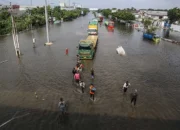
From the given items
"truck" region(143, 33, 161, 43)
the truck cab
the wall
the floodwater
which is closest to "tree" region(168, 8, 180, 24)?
the wall

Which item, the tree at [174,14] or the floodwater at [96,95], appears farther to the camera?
the tree at [174,14]

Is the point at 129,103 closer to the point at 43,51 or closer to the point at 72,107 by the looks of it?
the point at 72,107

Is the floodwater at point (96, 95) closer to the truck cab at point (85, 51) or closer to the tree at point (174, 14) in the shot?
the truck cab at point (85, 51)

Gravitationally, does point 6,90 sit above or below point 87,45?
below

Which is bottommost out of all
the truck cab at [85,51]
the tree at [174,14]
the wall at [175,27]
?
the truck cab at [85,51]

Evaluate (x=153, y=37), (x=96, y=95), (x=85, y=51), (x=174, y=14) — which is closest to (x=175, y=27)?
(x=174, y=14)

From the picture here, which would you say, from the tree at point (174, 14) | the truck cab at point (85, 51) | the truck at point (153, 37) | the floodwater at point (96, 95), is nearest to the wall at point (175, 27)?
the tree at point (174, 14)

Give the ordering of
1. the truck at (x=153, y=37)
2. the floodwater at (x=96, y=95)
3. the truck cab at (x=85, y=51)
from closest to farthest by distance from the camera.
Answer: the floodwater at (x=96, y=95) → the truck cab at (x=85, y=51) → the truck at (x=153, y=37)

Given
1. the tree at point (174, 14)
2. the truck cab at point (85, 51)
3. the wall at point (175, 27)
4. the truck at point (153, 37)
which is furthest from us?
the tree at point (174, 14)

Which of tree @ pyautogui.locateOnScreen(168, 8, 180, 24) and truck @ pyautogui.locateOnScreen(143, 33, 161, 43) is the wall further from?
truck @ pyautogui.locateOnScreen(143, 33, 161, 43)

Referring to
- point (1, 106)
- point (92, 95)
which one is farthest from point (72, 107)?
point (1, 106)
